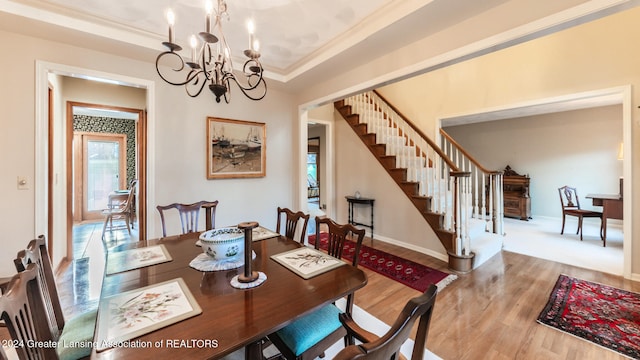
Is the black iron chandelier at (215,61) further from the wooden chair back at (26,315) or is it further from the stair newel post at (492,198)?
the stair newel post at (492,198)

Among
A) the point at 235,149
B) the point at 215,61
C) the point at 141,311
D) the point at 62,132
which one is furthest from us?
the point at 235,149

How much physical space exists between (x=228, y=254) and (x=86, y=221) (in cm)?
662

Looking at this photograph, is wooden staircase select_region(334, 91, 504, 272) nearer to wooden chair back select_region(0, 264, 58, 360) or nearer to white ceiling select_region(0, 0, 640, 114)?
white ceiling select_region(0, 0, 640, 114)

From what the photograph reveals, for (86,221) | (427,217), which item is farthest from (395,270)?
(86,221)

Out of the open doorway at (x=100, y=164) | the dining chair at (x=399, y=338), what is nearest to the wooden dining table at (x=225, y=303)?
the dining chair at (x=399, y=338)

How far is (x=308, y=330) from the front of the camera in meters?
1.29

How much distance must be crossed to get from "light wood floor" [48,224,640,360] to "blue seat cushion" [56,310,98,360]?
1302 mm

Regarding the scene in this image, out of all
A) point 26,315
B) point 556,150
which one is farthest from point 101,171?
point 556,150

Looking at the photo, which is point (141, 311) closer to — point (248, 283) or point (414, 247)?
point (248, 283)

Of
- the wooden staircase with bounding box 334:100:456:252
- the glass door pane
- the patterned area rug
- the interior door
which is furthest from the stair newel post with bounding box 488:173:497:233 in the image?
the glass door pane

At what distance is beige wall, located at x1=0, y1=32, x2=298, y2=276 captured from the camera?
7.48 ft

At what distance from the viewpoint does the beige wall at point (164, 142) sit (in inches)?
89.8

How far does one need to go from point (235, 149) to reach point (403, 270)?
2750 mm

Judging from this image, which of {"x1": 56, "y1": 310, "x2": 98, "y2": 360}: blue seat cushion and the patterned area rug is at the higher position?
{"x1": 56, "y1": 310, "x2": 98, "y2": 360}: blue seat cushion
